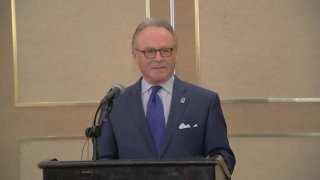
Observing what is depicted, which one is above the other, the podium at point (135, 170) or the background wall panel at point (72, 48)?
the background wall panel at point (72, 48)

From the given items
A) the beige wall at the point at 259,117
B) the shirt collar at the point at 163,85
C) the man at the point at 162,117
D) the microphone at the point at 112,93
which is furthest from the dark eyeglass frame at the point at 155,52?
the beige wall at the point at 259,117

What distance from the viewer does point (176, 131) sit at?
226cm

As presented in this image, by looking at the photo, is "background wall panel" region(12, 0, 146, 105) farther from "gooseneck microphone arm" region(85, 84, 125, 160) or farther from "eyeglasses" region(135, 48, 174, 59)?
"gooseneck microphone arm" region(85, 84, 125, 160)

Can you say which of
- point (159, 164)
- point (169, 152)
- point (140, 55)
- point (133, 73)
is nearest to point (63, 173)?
point (159, 164)

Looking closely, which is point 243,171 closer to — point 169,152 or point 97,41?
point 97,41

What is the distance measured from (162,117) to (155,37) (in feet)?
1.21

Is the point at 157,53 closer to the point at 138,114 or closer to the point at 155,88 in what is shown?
the point at 155,88

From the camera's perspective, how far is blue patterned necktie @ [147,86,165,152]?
2297 millimetres

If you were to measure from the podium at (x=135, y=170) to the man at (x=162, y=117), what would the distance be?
0.70 metres

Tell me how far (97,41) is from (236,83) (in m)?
1.28

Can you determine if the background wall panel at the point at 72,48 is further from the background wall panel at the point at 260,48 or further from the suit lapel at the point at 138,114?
the suit lapel at the point at 138,114

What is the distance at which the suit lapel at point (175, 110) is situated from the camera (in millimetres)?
2242

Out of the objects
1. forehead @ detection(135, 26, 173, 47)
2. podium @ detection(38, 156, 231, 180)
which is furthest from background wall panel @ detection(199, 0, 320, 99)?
podium @ detection(38, 156, 231, 180)

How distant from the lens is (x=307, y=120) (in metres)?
4.17
